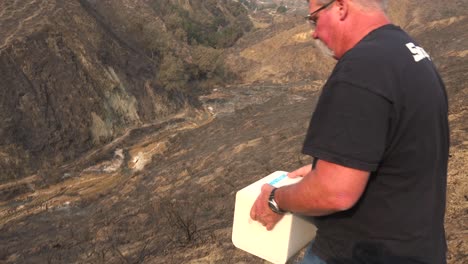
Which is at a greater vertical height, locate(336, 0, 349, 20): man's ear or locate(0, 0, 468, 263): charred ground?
locate(336, 0, 349, 20): man's ear

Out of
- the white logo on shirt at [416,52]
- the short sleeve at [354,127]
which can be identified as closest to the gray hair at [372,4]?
the white logo on shirt at [416,52]

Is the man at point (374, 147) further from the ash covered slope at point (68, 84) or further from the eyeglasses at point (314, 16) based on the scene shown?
the ash covered slope at point (68, 84)

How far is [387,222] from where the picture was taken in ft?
5.50

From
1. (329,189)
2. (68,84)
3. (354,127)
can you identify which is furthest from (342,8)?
(68,84)

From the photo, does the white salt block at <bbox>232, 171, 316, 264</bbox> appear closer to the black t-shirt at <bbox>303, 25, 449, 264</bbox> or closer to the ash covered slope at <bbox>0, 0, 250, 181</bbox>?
the black t-shirt at <bbox>303, 25, 449, 264</bbox>

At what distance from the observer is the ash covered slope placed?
1256cm

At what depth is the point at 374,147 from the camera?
5.06 feet

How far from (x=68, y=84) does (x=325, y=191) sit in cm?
1371

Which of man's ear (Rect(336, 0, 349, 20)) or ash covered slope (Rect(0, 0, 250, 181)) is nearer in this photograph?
man's ear (Rect(336, 0, 349, 20))

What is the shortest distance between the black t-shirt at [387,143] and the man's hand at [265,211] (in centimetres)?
25

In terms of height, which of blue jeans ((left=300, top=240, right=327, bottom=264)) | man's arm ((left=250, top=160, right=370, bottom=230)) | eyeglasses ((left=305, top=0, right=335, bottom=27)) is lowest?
blue jeans ((left=300, top=240, right=327, bottom=264))

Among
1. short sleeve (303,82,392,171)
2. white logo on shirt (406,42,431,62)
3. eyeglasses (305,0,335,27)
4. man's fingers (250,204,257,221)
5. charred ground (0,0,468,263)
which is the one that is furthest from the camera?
charred ground (0,0,468,263)

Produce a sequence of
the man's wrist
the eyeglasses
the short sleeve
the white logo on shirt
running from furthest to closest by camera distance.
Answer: the man's wrist
the eyeglasses
the white logo on shirt
the short sleeve

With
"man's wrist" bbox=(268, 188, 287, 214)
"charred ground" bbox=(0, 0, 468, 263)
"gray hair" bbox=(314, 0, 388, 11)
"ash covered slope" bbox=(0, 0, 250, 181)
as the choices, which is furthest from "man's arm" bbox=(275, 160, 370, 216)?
"ash covered slope" bbox=(0, 0, 250, 181)
